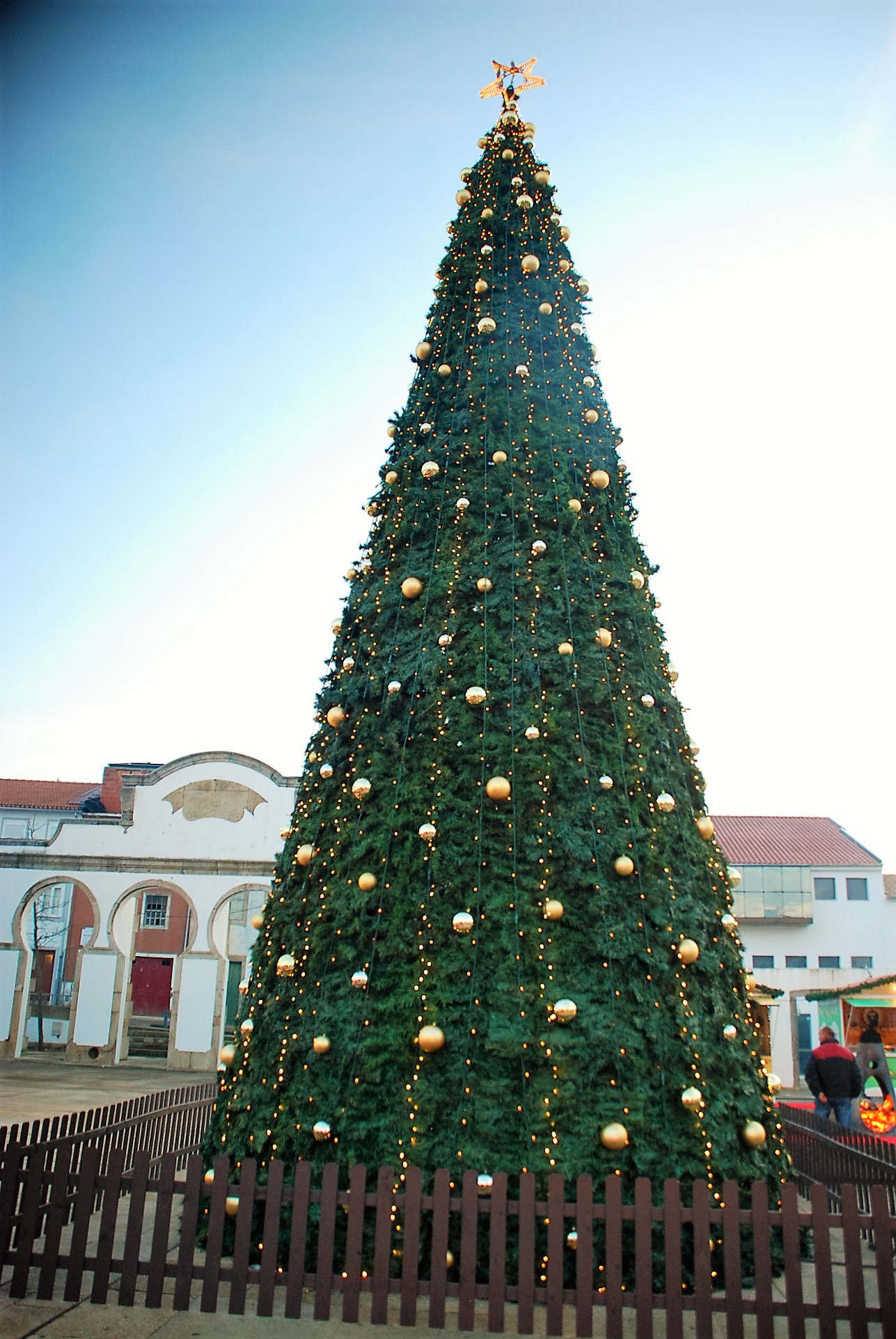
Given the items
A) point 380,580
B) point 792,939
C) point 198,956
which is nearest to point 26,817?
point 198,956

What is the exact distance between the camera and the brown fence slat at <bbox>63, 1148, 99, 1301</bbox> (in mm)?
4754

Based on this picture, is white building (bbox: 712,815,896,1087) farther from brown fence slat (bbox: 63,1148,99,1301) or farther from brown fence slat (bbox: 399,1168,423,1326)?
brown fence slat (bbox: 63,1148,99,1301)

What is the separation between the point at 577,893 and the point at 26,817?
4781 centimetres

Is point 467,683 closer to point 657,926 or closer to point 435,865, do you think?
point 435,865

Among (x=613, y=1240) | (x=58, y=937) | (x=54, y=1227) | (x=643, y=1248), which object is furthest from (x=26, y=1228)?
(x=58, y=937)

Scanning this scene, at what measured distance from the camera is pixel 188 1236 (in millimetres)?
4730

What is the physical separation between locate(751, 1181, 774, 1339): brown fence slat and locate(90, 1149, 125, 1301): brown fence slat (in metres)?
3.36

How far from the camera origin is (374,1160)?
5.06 m

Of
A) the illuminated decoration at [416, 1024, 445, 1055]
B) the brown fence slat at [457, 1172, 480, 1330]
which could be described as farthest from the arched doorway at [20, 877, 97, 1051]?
the brown fence slat at [457, 1172, 480, 1330]

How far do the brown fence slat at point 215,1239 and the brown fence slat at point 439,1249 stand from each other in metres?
1.13

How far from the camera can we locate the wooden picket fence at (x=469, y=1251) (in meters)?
4.39

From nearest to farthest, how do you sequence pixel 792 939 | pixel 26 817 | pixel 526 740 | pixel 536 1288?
pixel 536 1288
pixel 526 740
pixel 792 939
pixel 26 817

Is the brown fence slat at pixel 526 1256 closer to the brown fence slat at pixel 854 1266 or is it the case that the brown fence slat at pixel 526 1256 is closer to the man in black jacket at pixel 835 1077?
the brown fence slat at pixel 854 1266

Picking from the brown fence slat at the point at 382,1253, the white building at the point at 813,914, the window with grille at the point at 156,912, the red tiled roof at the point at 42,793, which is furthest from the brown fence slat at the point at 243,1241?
the red tiled roof at the point at 42,793
